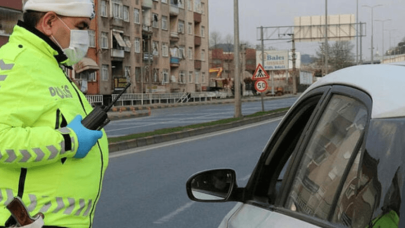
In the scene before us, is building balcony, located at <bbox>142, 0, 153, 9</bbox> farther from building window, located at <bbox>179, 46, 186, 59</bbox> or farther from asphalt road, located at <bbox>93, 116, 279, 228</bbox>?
asphalt road, located at <bbox>93, 116, 279, 228</bbox>

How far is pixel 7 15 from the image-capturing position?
45344mm

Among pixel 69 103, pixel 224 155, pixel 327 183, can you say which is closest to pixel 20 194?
pixel 69 103

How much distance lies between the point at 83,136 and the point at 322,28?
62703mm

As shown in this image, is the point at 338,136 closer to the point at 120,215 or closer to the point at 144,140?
the point at 120,215

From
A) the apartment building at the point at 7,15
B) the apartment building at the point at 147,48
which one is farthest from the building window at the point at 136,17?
the apartment building at the point at 7,15

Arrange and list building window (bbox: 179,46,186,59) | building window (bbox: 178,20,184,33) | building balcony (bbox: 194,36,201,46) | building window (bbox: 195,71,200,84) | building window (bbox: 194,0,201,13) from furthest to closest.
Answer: building window (bbox: 195,71,200,84) → building window (bbox: 194,0,201,13) → building balcony (bbox: 194,36,201,46) → building window (bbox: 178,20,184,33) → building window (bbox: 179,46,186,59)

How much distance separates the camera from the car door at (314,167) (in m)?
2.10

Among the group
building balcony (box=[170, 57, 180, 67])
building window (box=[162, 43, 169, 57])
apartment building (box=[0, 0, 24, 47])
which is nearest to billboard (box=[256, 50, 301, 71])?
building balcony (box=[170, 57, 180, 67])

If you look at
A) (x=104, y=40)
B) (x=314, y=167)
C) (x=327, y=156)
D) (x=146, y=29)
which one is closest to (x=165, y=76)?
(x=146, y=29)

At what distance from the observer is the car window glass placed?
2189 mm

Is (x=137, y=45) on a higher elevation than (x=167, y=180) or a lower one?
higher

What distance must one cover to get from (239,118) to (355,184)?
2778 cm

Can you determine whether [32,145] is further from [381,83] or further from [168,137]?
[168,137]

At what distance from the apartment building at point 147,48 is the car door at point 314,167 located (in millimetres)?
46183
